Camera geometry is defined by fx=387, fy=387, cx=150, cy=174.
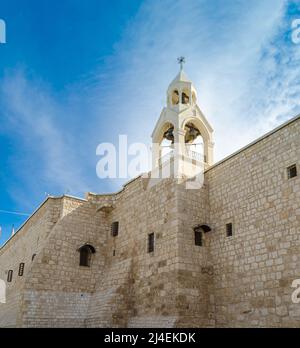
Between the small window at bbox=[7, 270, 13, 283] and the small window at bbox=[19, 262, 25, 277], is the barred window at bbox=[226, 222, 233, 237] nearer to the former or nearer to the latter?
the small window at bbox=[19, 262, 25, 277]

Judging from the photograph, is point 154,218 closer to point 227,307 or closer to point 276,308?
point 227,307

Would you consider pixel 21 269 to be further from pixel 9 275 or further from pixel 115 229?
pixel 115 229

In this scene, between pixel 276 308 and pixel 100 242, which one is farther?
pixel 100 242

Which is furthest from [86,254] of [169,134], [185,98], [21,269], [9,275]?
[185,98]

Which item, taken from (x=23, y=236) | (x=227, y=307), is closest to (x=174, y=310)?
(x=227, y=307)

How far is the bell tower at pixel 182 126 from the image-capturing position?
50.5 feet

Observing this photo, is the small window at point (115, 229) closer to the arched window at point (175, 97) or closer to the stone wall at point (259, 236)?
the stone wall at point (259, 236)

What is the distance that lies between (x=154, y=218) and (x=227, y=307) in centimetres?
419

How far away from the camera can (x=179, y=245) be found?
12711 mm

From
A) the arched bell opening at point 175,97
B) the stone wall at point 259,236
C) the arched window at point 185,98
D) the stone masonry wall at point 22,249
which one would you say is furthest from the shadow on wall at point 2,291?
the arched window at point 185,98

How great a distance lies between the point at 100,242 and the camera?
1734cm

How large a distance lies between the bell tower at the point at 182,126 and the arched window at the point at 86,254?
4597 mm

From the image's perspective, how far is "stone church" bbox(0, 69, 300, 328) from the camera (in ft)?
36.1

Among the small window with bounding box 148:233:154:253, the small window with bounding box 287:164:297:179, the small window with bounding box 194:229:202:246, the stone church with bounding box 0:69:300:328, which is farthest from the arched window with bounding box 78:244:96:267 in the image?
the small window with bounding box 287:164:297:179
